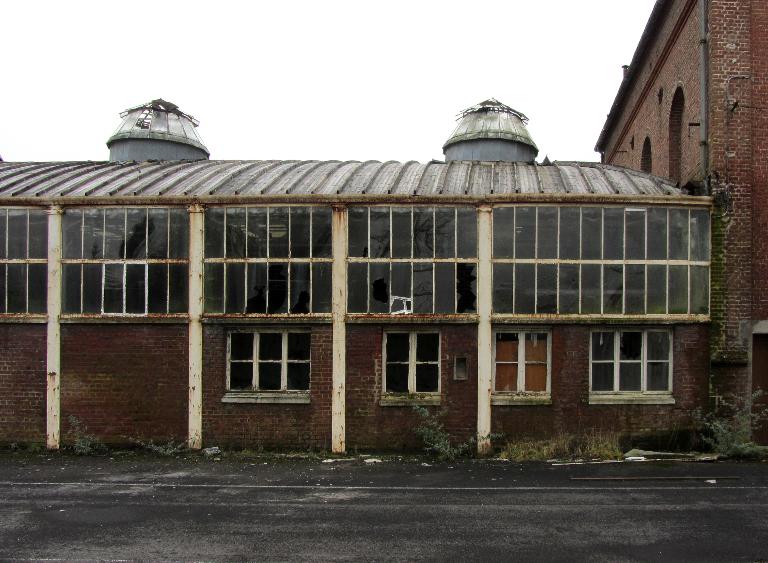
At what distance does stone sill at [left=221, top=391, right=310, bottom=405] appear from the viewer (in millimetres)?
12969

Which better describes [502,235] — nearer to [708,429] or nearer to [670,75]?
[708,429]

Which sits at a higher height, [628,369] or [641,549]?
[628,369]

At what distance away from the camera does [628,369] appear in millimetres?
12992

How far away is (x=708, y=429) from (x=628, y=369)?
5.66 feet

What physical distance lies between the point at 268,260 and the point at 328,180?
2.29 m

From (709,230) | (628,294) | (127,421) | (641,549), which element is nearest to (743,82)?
(709,230)

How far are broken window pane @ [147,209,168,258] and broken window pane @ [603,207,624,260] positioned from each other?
818 centimetres

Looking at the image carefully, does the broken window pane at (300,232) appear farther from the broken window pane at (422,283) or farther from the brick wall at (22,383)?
the brick wall at (22,383)

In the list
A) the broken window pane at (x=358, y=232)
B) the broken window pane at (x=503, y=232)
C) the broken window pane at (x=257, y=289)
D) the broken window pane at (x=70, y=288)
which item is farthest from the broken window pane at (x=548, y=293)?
the broken window pane at (x=70, y=288)

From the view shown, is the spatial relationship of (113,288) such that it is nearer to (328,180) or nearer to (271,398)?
(271,398)

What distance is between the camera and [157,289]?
43.2ft

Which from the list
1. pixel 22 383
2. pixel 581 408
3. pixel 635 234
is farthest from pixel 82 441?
pixel 635 234

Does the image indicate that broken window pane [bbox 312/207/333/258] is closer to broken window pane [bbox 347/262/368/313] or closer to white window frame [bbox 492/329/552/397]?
broken window pane [bbox 347/262/368/313]

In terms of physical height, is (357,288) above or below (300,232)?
below
